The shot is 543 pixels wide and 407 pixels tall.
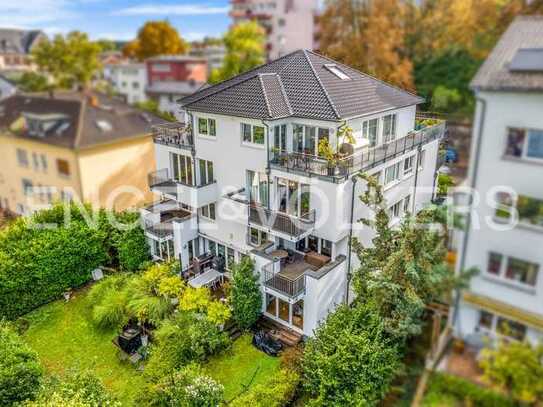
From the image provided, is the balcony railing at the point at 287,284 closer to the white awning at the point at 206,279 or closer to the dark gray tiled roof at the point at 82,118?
the white awning at the point at 206,279

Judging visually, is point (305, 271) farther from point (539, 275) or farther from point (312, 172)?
point (539, 275)

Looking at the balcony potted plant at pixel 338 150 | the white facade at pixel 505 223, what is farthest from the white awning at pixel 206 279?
the white facade at pixel 505 223

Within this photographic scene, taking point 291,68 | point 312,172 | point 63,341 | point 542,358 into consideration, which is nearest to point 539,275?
point 542,358

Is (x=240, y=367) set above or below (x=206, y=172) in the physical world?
below

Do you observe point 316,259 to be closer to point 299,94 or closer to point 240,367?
point 240,367

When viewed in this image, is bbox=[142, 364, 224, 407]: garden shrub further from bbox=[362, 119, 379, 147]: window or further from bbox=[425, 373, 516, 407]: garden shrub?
bbox=[362, 119, 379, 147]: window

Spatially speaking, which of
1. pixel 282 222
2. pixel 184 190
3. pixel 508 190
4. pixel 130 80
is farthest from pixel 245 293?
pixel 130 80
